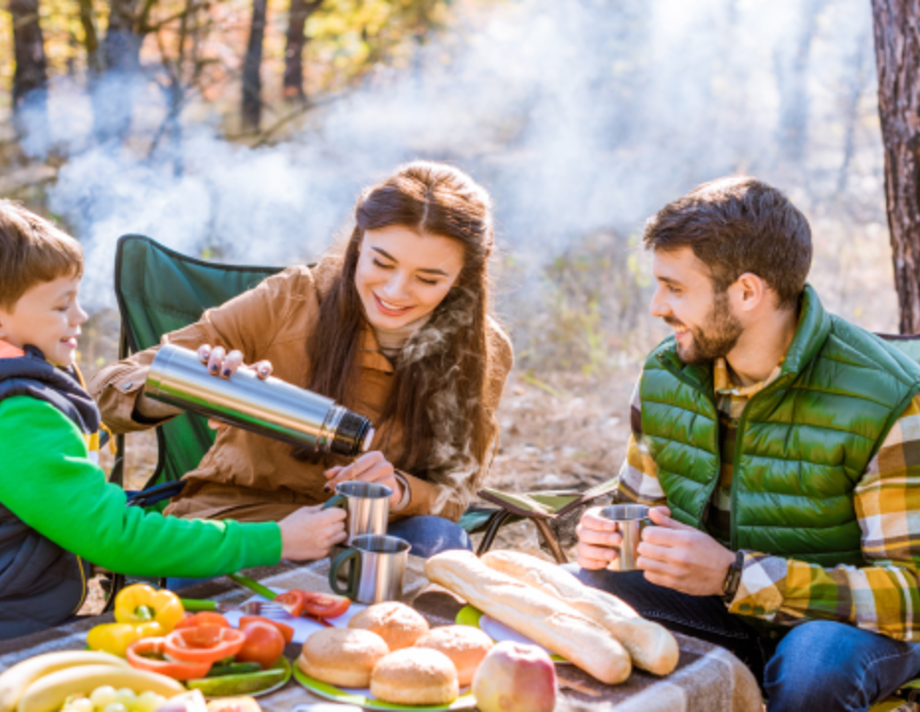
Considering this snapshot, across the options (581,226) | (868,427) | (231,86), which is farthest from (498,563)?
(231,86)

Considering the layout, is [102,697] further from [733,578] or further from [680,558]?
[733,578]

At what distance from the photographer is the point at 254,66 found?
350 inches

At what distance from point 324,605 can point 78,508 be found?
447mm

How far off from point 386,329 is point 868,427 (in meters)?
1.25

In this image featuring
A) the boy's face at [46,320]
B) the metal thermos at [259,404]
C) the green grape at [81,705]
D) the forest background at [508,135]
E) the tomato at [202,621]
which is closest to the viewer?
the green grape at [81,705]

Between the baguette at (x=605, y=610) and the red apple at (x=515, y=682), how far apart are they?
197 mm

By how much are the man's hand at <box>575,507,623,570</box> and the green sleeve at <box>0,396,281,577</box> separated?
685 millimetres

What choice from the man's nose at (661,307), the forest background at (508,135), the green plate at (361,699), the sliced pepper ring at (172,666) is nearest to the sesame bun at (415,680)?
the green plate at (361,699)

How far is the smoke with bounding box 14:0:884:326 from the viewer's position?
23.5ft

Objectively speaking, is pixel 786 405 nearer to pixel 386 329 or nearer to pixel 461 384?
pixel 461 384

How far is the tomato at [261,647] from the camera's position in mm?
1344

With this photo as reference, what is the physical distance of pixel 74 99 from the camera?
7.75m

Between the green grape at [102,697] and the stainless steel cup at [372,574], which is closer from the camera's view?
the green grape at [102,697]

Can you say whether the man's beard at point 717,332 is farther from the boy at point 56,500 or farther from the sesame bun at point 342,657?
the sesame bun at point 342,657
